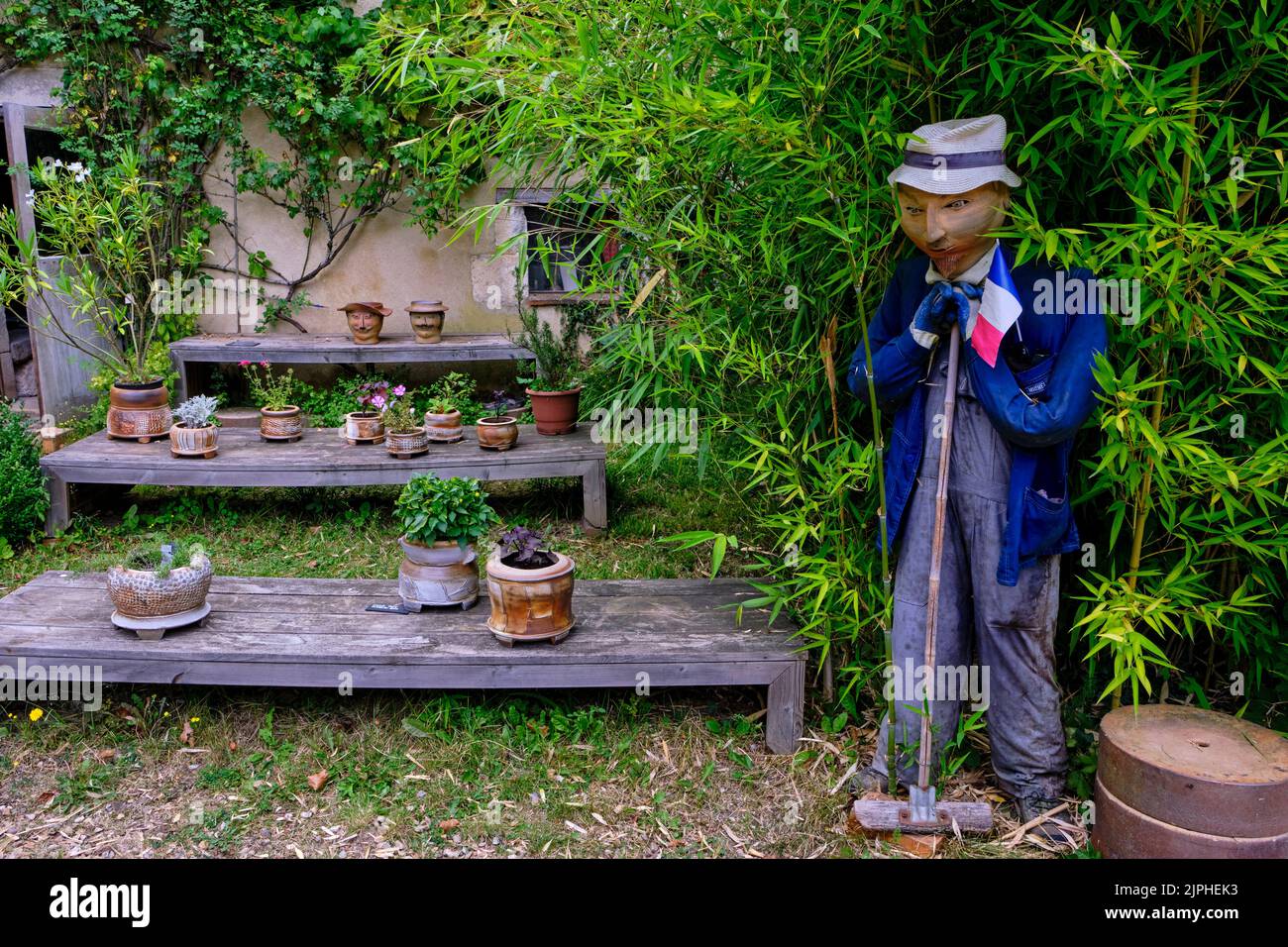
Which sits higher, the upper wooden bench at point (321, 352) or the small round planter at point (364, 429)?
the upper wooden bench at point (321, 352)

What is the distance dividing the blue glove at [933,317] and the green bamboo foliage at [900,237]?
0.19 meters

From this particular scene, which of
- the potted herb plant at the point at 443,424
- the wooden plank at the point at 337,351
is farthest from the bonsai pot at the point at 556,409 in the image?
the wooden plank at the point at 337,351

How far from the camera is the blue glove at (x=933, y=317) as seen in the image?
2.77 meters

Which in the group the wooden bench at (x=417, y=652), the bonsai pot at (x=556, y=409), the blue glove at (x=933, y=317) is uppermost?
the blue glove at (x=933, y=317)

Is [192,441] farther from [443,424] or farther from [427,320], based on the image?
[427,320]

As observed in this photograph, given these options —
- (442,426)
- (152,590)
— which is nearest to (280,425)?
(442,426)

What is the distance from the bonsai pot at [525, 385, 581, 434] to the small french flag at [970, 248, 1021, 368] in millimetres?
3188

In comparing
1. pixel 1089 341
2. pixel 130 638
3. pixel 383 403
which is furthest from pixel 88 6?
pixel 1089 341

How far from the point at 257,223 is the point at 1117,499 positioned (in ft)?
20.7

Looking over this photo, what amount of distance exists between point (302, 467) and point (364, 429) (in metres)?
0.46

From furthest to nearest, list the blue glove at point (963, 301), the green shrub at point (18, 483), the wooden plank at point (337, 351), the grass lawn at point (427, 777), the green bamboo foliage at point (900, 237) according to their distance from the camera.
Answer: the wooden plank at point (337, 351)
the green shrub at point (18, 483)
the grass lawn at point (427, 777)
the blue glove at point (963, 301)
the green bamboo foliage at point (900, 237)

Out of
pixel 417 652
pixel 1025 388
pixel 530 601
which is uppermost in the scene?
pixel 1025 388

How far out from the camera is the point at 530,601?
130 inches

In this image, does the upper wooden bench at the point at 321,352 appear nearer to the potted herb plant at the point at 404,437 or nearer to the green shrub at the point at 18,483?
the potted herb plant at the point at 404,437
